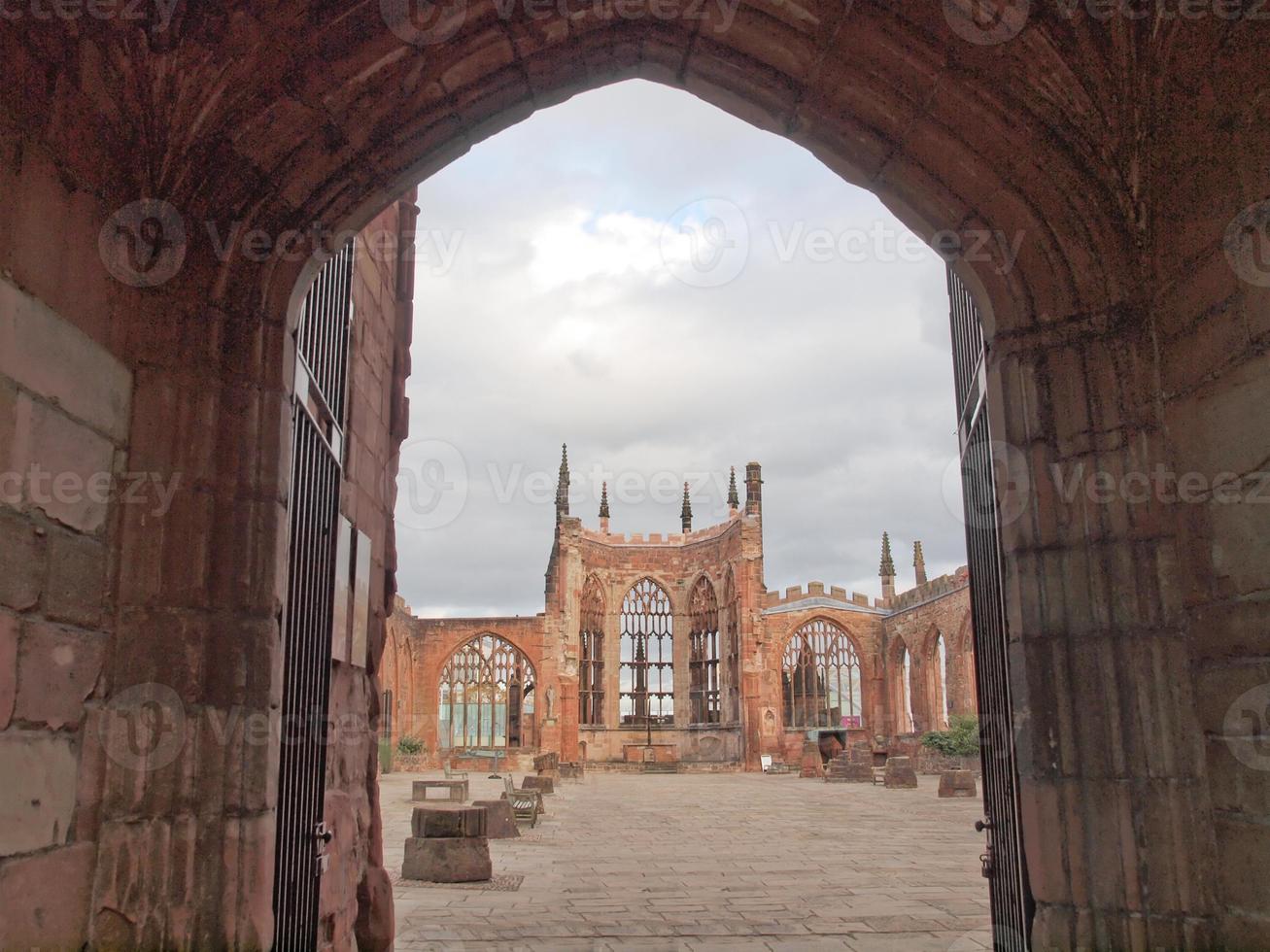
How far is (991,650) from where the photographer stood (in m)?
4.73

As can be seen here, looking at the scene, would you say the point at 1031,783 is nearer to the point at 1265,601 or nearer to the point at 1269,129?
the point at 1265,601

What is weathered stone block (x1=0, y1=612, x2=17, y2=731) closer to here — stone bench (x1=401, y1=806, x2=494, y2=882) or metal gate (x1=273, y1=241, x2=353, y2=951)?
metal gate (x1=273, y1=241, x2=353, y2=951)

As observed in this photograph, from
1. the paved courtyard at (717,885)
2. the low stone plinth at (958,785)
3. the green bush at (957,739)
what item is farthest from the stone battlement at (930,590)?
the paved courtyard at (717,885)

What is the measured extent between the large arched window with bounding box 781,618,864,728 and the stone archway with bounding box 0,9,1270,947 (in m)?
38.6

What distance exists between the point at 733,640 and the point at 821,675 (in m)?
6.26

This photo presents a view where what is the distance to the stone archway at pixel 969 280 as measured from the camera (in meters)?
3.22

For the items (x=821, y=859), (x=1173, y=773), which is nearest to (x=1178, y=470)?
(x=1173, y=773)

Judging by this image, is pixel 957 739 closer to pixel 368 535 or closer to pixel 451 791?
pixel 451 791

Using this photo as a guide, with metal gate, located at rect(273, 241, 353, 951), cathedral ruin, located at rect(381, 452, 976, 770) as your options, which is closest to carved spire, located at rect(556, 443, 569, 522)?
cathedral ruin, located at rect(381, 452, 976, 770)

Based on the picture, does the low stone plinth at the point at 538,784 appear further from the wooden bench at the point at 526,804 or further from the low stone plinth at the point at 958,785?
the low stone plinth at the point at 958,785

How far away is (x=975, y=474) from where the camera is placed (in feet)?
16.4

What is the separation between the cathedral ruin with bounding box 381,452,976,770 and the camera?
3569 centimetres

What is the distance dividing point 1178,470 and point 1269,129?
1.07 m

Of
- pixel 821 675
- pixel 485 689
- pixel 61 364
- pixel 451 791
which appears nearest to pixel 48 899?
pixel 61 364
